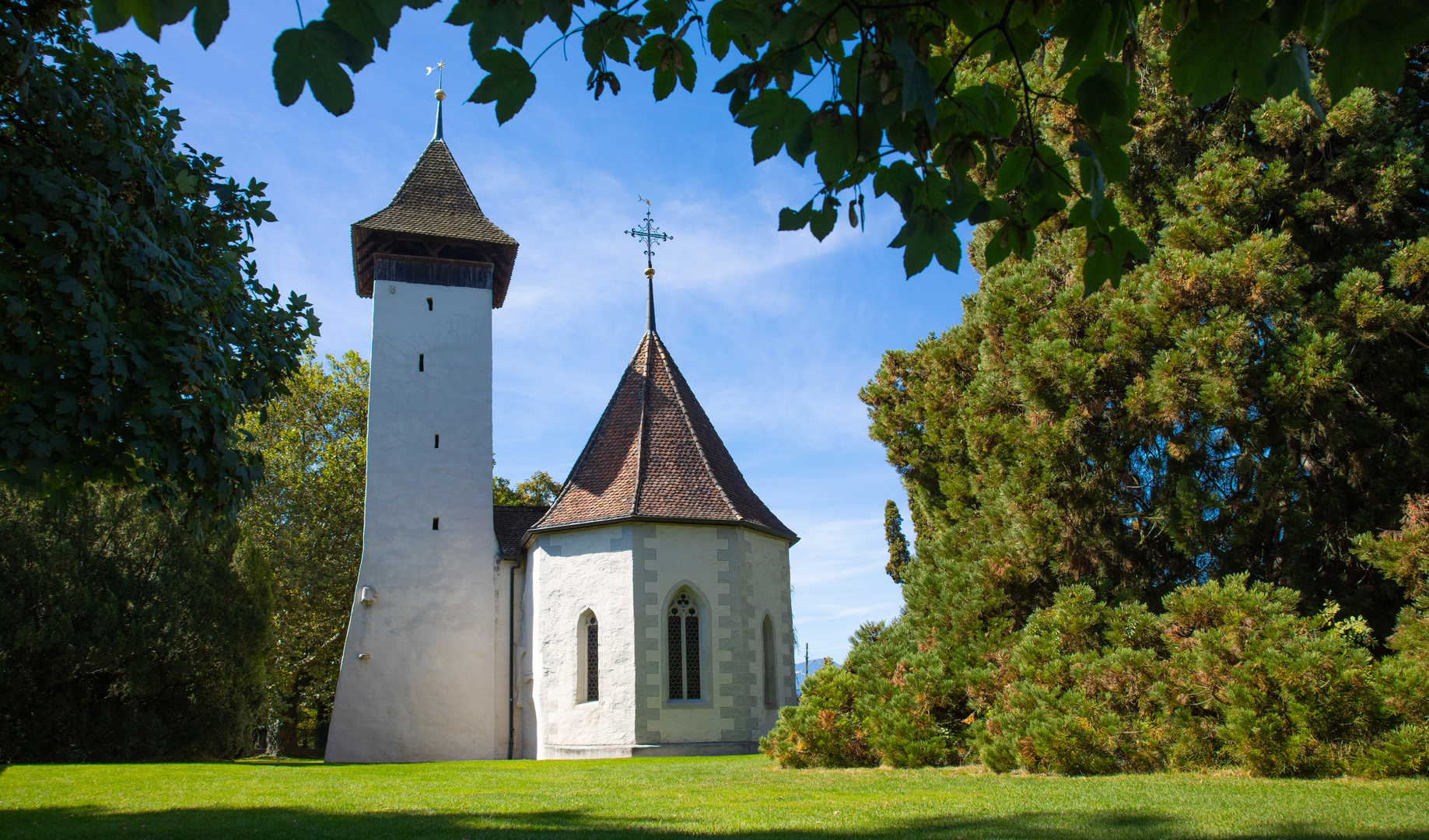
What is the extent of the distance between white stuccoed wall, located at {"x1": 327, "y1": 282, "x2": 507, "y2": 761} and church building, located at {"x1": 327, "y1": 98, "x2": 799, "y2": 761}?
0.04 meters

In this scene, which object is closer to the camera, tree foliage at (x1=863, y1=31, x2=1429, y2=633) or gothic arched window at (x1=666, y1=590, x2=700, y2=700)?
tree foliage at (x1=863, y1=31, x2=1429, y2=633)

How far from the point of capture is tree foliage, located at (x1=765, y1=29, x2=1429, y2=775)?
7.88m

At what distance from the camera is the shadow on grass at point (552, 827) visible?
575 cm

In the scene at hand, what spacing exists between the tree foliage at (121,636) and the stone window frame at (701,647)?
31.9 ft

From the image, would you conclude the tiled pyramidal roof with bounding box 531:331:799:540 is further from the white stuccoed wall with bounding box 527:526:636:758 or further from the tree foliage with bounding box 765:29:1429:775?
the tree foliage with bounding box 765:29:1429:775

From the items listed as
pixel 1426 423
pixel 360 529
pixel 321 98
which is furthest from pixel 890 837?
pixel 360 529

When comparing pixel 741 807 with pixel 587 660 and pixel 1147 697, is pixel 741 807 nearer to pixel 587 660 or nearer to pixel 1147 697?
pixel 1147 697

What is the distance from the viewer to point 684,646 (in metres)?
18.5

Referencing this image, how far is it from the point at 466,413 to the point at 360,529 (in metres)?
10.6

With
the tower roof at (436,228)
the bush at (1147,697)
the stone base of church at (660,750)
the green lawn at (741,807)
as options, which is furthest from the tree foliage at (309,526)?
the bush at (1147,697)

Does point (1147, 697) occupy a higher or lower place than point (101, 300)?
lower

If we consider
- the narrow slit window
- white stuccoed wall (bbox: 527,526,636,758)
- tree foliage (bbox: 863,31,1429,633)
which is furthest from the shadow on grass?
the narrow slit window

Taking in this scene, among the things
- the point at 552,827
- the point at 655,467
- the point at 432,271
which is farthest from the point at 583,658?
the point at 552,827

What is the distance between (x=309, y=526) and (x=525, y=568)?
12.2 metres
